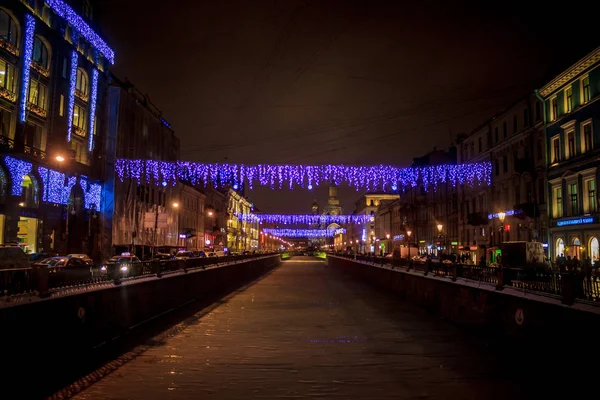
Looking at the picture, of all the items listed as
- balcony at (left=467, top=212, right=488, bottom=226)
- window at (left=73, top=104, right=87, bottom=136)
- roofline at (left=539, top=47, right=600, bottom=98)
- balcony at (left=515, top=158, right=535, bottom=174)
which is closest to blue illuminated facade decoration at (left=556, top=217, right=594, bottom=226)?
balcony at (left=515, top=158, right=535, bottom=174)

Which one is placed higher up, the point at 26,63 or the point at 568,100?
the point at 26,63

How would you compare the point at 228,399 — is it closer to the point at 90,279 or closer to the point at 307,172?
the point at 90,279

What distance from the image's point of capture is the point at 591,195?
3381cm

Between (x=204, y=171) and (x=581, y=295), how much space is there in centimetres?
2535

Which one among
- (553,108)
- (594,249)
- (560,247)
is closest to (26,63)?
(553,108)

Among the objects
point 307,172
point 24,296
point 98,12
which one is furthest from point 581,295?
point 98,12

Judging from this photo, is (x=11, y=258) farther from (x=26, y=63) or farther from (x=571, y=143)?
(x=571, y=143)

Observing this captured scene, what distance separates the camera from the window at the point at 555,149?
38.3m

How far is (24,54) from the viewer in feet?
116

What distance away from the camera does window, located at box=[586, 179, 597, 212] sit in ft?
109

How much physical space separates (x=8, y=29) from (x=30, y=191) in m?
11.0

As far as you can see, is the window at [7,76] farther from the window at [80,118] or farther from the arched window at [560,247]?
the arched window at [560,247]

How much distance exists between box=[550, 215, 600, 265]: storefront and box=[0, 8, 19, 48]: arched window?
1530 inches

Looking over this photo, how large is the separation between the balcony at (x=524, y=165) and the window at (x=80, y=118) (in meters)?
37.2
